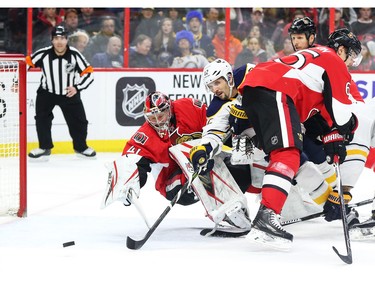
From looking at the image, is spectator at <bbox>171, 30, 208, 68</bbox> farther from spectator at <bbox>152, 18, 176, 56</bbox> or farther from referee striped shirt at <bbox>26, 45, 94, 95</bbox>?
referee striped shirt at <bbox>26, 45, 94, 95</bbox>

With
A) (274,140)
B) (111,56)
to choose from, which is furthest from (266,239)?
(111,56)

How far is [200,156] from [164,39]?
417cm

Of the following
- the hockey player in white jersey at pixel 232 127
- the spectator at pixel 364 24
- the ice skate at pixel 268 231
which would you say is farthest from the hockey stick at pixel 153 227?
the spectator at pixel 364 24

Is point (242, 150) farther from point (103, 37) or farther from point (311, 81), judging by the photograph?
point (103, 37)

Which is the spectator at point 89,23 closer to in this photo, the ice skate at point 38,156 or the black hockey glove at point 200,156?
the ice skate at point 38,156

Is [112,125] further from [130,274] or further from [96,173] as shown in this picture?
[130,274]

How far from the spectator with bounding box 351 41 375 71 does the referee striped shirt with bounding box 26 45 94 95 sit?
7.20ft

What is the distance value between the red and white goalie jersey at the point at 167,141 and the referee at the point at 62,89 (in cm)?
294

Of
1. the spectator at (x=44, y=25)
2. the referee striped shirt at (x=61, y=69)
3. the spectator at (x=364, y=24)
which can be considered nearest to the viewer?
the referee striped shirt at (x=61, y=69)

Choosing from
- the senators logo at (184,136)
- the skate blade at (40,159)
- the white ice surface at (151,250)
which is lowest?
the skate blade at (40,159)

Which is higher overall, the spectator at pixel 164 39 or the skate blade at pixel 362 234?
the spectator at pixel 164 39

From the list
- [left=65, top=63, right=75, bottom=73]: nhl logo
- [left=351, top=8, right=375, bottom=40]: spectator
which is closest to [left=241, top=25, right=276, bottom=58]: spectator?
[left=351, top=8, right=375, bottom=40]: spectator

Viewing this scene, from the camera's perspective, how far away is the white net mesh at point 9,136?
177 inches

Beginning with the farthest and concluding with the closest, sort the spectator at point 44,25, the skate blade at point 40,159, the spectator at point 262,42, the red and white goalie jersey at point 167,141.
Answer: the spectator at point 262,42, the spectator at point 44,25, the skate blade at point 40,159, the red and white goalie jersey at point 167,141
